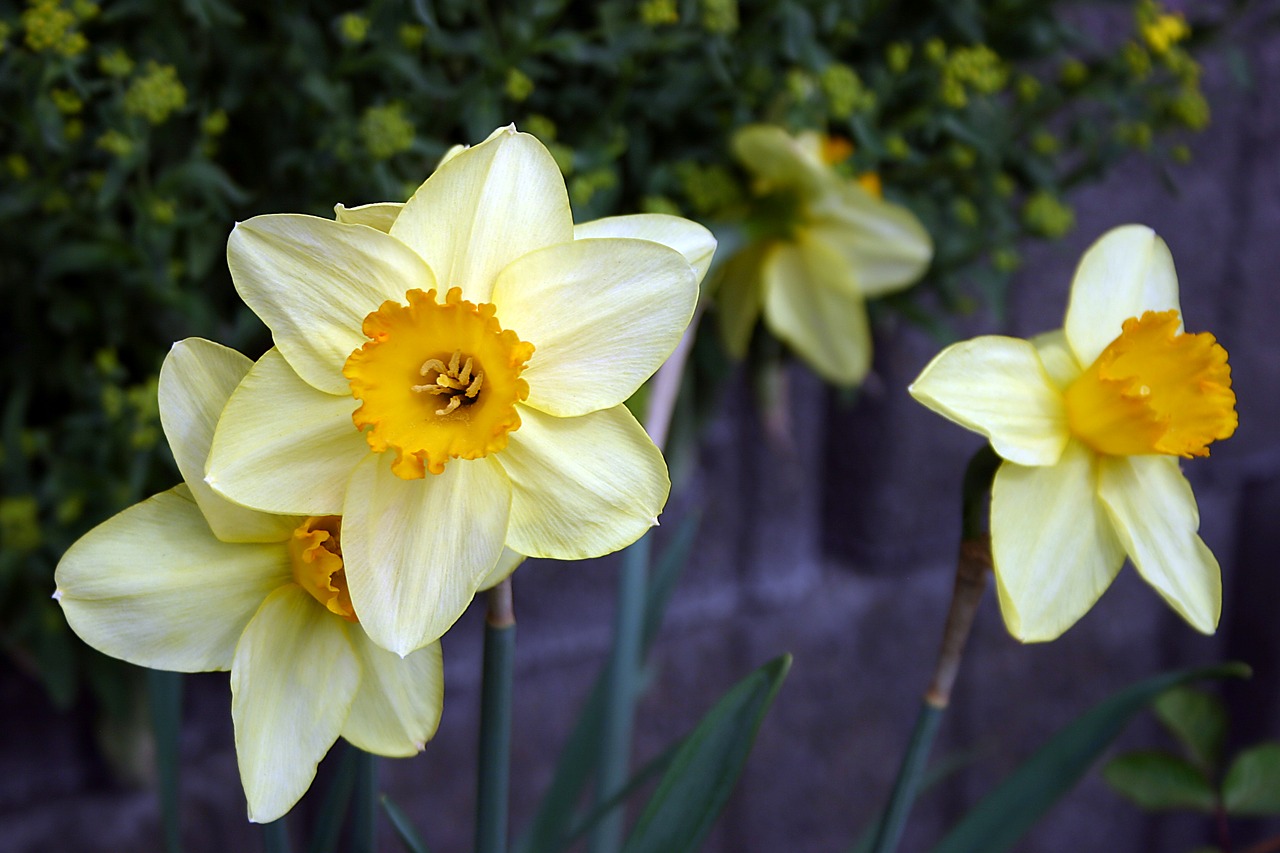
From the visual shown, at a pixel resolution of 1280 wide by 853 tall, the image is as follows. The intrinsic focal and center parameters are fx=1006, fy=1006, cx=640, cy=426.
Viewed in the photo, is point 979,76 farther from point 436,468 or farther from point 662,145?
point 436,468

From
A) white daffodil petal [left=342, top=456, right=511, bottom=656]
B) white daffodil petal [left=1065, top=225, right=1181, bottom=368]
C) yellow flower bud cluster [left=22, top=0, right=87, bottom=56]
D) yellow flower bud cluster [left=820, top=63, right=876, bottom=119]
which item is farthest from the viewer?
yellow flower bud cluster [left=820, top=63, right=876, bottom=119]

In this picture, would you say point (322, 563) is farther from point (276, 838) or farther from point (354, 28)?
point (354, 28)

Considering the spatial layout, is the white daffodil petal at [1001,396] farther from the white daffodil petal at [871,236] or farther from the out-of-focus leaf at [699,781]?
the white daffodil petal at [871,236]

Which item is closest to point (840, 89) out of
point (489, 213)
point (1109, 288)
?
point (1109, 288)

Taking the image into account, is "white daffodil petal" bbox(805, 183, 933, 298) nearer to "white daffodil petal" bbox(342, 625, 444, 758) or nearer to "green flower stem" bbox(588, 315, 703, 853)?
"green flower stem" bbox(588, 315, 703, 853)

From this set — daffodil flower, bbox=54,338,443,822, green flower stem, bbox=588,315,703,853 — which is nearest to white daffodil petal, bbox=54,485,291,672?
daffodil flower, bbox=54,338,443,822

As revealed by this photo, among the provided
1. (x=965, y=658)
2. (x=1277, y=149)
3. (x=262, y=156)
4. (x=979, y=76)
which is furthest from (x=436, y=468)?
(x=1277, y=149)
